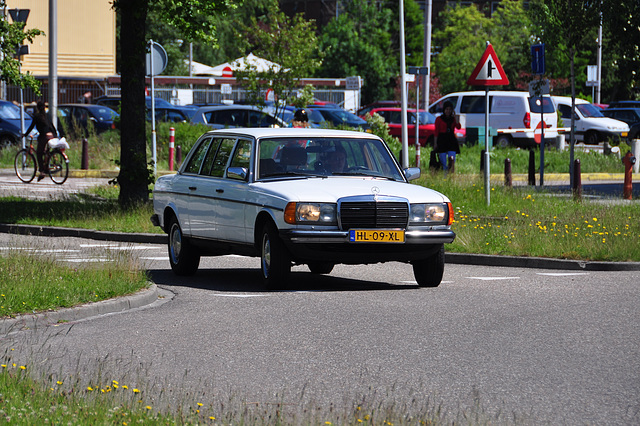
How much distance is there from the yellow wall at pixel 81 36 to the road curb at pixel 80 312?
58.8 metres

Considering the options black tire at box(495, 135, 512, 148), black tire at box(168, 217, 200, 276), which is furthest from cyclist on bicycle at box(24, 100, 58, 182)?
black tire at box(495, 135, 512, 148)

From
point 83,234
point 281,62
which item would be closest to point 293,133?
point 83,234

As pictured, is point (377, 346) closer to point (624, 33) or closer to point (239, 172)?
point (239, 172)

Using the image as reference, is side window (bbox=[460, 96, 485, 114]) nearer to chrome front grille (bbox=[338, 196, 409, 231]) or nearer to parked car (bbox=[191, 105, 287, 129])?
parked car (bbox=[191, 105, 287, 129])

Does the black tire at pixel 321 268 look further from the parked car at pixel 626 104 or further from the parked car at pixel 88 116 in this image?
the parked car at pixel 626 104

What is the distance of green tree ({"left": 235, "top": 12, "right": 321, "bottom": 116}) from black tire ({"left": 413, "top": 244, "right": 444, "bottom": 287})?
2172 cm

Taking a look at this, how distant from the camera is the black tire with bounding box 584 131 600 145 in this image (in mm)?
44875

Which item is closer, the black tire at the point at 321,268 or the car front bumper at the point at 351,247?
the car front bumper at the point at 351,247

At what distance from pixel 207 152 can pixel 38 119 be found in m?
14.9

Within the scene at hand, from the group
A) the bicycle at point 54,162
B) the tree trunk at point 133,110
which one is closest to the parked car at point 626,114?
the bicycle at point 54,162

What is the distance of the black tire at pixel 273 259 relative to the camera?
1135cm

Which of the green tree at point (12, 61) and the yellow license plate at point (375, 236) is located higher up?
the green tree at point (12, 61)

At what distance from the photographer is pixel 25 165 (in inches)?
1177

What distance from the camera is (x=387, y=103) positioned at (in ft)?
176
